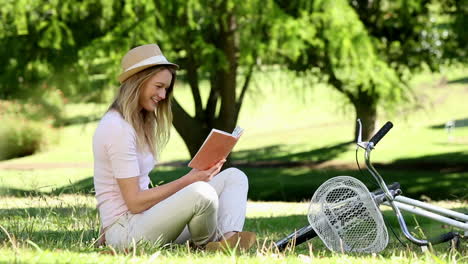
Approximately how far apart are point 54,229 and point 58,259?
2254 mm

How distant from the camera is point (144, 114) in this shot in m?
5.03

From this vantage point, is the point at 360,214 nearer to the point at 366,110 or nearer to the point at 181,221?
the point at 181,221

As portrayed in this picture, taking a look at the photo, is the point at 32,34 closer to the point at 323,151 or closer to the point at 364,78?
the point at 364,78

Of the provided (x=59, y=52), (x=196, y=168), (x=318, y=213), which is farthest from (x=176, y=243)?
(x=59, y=52)

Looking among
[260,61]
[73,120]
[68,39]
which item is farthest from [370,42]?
[73,120]

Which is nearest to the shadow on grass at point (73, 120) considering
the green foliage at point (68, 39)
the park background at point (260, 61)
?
the park background at point (260, 61)

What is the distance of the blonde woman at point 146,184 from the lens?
4.69m

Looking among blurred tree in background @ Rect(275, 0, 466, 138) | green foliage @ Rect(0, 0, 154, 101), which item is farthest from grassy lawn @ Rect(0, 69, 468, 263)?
green foliage @ Rect(0, 0, 154, 101)

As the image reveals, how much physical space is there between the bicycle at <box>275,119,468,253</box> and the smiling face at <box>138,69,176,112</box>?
3.81 feet

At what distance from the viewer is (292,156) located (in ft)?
76.6

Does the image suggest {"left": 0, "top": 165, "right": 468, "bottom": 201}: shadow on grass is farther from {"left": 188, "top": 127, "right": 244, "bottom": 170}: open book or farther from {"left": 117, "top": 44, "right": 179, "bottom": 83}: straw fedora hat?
{"left": 188, "top": 127, "right": 244, "bottom": 170}: open book

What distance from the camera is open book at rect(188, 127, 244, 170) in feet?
15.0

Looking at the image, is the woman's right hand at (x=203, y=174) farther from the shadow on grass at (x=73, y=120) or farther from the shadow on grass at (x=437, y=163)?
the shadow on grass at (x=73, y=120)

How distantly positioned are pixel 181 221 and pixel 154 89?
0.83 meters
